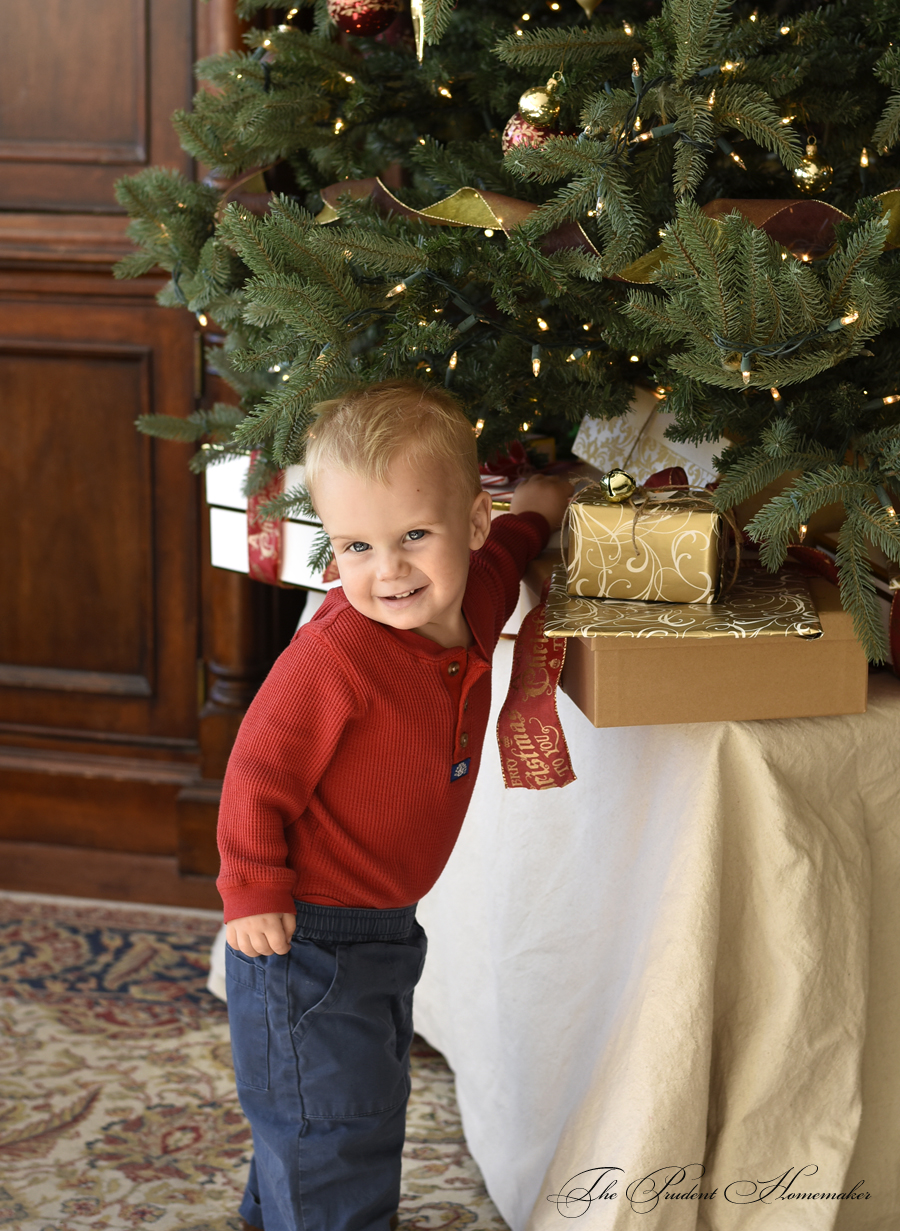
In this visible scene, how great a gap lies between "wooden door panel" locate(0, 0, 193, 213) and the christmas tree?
49cm

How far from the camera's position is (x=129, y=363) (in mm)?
2033

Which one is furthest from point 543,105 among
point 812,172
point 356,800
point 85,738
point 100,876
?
point 100,876

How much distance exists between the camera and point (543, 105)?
121 centimetres

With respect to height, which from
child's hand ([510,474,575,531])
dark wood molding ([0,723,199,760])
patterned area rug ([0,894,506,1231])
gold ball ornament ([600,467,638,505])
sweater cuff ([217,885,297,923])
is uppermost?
gold ball ornament ([600,467,638,505])

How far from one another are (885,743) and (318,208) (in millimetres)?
1007

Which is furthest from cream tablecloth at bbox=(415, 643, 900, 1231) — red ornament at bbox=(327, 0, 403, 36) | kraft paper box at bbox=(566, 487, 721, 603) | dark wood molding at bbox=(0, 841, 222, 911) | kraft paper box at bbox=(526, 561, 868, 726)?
dark wood molding at bbox=(0, 841, 222, 911)

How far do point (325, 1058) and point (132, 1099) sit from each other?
634mm

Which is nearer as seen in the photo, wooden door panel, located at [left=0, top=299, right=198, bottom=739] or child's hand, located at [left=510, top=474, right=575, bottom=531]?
child's hand, located at [left=510, top=474, right=575, bottom=531]

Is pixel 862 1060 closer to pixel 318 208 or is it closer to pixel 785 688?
pixel 785 688

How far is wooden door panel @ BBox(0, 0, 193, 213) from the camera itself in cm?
190

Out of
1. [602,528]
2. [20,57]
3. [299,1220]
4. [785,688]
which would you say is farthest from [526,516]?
[20,57]

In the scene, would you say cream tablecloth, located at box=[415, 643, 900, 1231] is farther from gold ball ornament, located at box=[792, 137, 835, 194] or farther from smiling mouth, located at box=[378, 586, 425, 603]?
gold ball ornament, located at box=[792, 137, 835, 194]

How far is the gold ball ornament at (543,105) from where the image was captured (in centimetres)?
121

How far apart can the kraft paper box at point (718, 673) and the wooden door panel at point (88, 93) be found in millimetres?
1335
